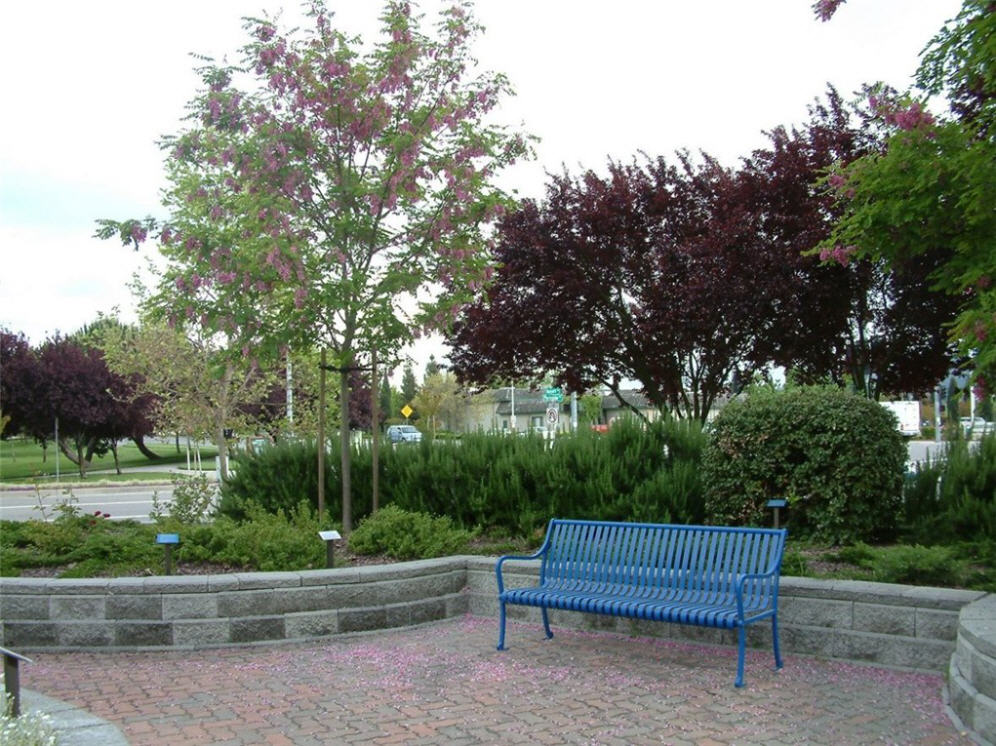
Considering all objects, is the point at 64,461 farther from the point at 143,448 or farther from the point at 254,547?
the point at 254,547

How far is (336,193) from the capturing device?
9.46 metres

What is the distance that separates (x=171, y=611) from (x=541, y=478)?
375 cm

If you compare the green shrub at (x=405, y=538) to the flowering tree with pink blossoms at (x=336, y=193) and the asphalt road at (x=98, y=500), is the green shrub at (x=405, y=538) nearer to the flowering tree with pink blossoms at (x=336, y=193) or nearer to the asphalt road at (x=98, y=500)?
the flowering tree with pink blossoms at (x=336, y=193)

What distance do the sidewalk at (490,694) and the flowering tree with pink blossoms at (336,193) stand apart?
3.00m

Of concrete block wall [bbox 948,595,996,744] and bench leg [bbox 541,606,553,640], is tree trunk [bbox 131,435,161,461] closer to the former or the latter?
bench leg [bbox 541,606,553,640]

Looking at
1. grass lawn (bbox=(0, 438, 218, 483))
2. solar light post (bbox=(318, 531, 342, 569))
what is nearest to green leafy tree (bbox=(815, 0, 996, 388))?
solar light post (bbox=(318, 531, 342, 569))

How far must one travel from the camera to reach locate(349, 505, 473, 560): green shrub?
8211 mm

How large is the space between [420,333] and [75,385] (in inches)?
1237

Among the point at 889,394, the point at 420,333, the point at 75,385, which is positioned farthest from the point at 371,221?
the point at 75,385

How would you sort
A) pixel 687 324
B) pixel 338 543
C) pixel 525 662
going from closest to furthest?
1. pixel 525 662
2. pixel 338 543
3. pixel 687 324

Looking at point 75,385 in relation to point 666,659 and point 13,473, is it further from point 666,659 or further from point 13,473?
point 666,659

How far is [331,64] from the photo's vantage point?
887 cm

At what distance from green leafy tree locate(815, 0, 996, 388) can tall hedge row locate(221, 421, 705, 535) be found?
9.73 ft

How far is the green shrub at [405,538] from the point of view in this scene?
8.21 metres
